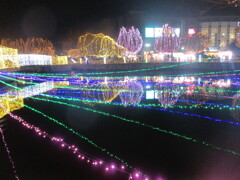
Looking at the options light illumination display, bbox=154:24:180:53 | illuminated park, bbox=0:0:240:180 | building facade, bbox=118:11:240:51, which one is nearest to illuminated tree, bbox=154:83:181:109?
illuminated park, bbox=0:0:240:180

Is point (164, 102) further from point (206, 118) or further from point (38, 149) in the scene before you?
point (38, 149)

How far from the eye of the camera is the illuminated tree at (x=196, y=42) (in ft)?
97.8

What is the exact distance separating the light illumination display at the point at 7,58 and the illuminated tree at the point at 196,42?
21.4 metres

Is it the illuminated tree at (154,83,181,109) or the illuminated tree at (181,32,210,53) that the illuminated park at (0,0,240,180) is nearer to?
the illuminated tree at (154,83,181,109)

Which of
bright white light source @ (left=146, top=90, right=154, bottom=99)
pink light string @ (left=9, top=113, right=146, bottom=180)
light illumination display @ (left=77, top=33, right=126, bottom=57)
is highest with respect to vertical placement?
light illumination display @ (left=77, top=33, right=126, bottom=57)

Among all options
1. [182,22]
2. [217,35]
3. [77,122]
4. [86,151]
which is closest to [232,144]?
[86,151]

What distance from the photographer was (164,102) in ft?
22.6

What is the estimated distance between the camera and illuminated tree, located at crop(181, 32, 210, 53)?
29812 mm

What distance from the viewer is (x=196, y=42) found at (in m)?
30.0

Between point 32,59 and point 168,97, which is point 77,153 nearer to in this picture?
point 168,97

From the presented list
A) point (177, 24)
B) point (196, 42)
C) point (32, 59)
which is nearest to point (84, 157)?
point (32, 59)

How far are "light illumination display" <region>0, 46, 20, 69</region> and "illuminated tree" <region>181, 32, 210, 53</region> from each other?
841 inches

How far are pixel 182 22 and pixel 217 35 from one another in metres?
13.0

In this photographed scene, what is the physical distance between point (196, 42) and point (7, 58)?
77.9 feet
